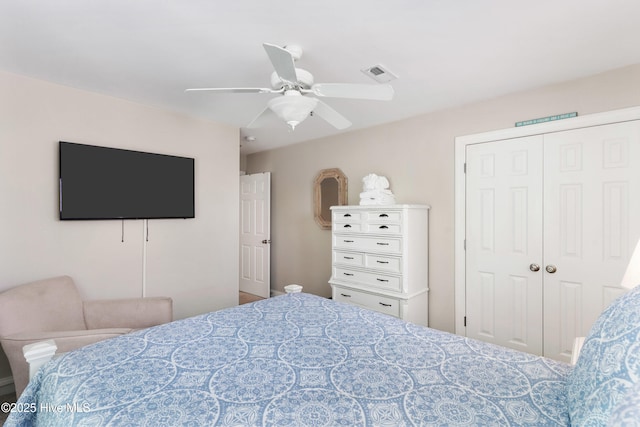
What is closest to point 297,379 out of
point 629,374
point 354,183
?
point 629,374

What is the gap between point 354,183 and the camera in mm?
3945

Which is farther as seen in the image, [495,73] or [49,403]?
[495,73]

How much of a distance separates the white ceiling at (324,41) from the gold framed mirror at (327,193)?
1528mm

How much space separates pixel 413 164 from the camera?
341 centimetres

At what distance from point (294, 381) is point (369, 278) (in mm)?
2112

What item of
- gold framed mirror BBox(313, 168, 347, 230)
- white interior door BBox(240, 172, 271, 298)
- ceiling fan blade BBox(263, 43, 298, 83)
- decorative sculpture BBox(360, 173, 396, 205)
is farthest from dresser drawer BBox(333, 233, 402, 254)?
ceiling fan blade BBox(263, 43, 298, 83)

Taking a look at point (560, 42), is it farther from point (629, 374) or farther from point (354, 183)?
point (354, 183)

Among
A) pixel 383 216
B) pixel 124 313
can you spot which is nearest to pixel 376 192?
pixel 383 216

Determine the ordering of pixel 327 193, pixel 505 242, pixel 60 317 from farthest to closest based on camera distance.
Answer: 1. pixel 327 193
2. pixel 505 242
3. pixel 60 317

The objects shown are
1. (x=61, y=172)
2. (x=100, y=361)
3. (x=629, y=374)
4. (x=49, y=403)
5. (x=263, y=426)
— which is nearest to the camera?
(x=629, y=374)

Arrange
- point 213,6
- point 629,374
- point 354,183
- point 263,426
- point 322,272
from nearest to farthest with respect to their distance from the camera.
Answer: point 629,374 < point 263,426 < point 213,6 < point 354,183 < point 322,272

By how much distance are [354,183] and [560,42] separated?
235 centimetres

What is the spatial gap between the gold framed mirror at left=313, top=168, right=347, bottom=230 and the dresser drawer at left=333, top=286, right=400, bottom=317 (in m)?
1.05

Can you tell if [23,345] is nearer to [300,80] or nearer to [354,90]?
[300,80]
